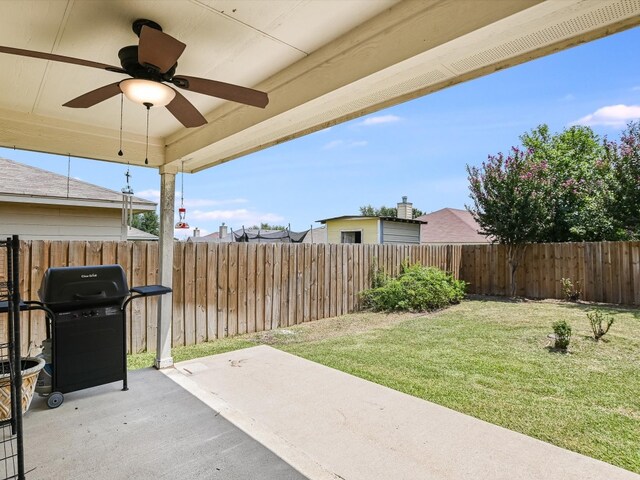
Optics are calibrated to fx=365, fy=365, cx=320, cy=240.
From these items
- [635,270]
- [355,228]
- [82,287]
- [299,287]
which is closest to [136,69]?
[82,287]

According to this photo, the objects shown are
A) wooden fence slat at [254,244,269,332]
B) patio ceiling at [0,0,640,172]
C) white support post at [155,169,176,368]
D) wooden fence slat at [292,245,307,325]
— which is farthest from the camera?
wooden fence slat at [292,245,307,325]

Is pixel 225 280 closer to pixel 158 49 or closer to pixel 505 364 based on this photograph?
pixel 505 364

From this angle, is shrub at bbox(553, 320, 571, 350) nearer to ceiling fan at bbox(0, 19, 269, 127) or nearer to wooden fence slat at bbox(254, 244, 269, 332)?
wooden fence slat at bbox(254, 244, 269, 332)

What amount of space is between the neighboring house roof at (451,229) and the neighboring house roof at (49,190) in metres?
14.7

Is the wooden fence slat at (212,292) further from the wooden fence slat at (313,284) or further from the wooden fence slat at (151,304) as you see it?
the wooden fence slat at (313,284)

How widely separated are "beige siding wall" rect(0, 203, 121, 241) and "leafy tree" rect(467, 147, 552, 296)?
8.94 metres

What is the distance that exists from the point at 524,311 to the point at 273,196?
3211 cm

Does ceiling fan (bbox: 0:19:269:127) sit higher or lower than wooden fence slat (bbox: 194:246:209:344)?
higher

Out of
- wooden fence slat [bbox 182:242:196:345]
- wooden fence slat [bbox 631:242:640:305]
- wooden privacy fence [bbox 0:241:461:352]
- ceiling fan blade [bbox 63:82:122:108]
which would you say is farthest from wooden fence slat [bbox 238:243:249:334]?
wooden fence slat [bbox 631:242:640:305]

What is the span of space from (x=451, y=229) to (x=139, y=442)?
1885 cm

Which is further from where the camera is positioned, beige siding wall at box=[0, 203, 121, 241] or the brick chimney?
the brick chimney

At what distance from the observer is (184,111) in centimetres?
236

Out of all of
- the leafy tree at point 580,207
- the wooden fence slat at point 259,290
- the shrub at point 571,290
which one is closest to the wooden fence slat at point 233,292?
the wooden fence slat at point 259,290

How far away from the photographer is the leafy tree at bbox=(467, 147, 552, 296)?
943cm
